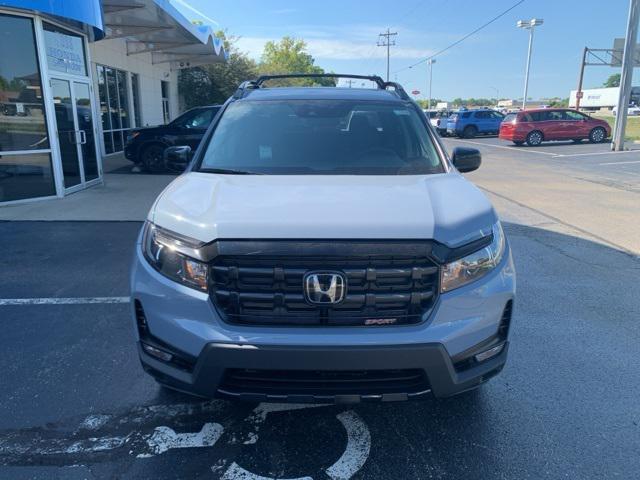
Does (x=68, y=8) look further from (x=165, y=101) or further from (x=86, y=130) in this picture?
(x=165, y=101)

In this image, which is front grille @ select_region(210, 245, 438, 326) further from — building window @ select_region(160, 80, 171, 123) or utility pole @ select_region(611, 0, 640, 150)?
building window @ select_region(160, 80, 171, 123)

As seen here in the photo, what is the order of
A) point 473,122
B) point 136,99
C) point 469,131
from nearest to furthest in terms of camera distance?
point 136,99
point 473,122
point 469,131

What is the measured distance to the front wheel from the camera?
2453 cm

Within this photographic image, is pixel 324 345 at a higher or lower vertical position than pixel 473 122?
lower

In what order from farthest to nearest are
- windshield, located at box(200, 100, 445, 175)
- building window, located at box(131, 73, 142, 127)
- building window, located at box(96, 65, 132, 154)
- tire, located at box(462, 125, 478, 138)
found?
1. tire, located at box(462, 125, 478, 138)
2. building window, located at box(131, 73, 142, 127)
3. building window, located at box(96, 65, 132, 154)
4. windshield, located at box(200, 100, 445, 175)

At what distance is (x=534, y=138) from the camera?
2469 cm

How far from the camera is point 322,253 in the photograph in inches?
89.7

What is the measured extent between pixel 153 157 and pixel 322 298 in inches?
499

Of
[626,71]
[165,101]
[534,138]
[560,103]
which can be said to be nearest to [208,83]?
[165,101]

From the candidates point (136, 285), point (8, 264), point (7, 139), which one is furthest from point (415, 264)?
point (7, 139)

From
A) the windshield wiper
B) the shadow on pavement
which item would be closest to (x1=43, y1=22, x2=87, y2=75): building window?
the shadow on pavement

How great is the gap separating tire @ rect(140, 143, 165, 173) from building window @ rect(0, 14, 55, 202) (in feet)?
14.0

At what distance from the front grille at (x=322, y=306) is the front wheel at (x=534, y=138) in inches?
973

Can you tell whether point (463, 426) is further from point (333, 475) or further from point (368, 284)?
point (368, 284)
